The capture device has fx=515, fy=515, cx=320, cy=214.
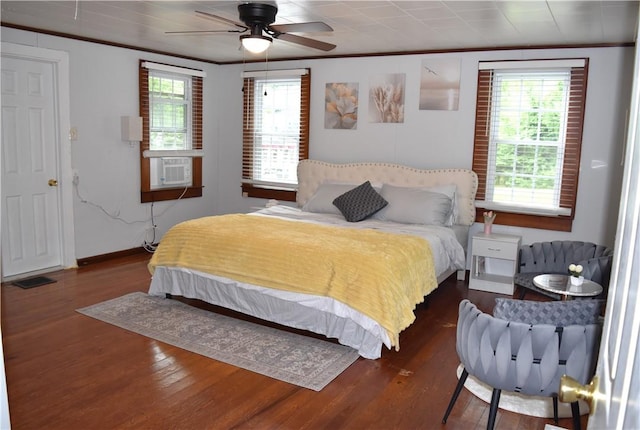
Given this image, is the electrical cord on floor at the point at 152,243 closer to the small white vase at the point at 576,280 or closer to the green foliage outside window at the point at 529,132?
the green foliage outside window at the point at 529,132

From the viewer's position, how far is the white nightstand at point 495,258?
500 centimetres

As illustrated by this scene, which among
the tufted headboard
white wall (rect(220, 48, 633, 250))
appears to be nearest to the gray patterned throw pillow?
the tufted headboard

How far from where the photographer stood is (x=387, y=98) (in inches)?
231

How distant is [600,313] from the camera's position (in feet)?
8.05

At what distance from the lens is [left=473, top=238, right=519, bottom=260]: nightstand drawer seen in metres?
4.97

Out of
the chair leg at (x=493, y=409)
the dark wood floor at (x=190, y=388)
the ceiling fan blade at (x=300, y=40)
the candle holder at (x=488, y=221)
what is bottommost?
the dark wood floor at (x=190, y=388)

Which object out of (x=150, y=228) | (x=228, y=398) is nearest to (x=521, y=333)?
(x=228, y=398)

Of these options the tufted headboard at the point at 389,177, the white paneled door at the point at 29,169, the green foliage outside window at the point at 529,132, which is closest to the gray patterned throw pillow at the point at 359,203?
the tufted headboard at the point at 389,177

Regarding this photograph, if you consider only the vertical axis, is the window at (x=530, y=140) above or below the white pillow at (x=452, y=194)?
above

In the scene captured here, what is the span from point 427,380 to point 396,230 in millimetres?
1636

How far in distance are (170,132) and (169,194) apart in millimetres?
786

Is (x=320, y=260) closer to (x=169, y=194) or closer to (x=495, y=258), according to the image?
(x=495, y=258)

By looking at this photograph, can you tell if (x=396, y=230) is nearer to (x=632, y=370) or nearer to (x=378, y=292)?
(x=378, y=292)

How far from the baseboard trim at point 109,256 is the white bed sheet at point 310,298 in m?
1.54
